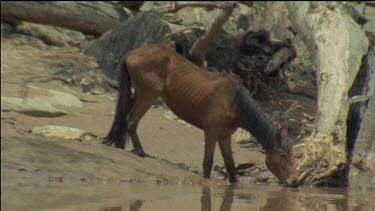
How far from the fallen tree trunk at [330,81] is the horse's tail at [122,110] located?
7.93ft

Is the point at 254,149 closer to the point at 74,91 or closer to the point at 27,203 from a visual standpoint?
the point at 74,91

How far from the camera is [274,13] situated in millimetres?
18750

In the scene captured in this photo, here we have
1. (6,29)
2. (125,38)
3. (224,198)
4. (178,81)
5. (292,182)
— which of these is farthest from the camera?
(6,29)

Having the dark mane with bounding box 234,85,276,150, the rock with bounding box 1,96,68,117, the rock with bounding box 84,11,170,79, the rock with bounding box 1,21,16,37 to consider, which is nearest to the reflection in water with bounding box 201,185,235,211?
the dark mane with bounding box 234,85,276,150

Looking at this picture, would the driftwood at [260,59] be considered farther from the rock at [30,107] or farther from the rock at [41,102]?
the rock at [30,107]

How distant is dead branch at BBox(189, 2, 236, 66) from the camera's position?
13.0 meters

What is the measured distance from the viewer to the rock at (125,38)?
14.1 metres

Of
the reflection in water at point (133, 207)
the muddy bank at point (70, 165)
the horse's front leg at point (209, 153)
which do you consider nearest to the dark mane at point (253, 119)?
the horse's front leg at point (209, 153)

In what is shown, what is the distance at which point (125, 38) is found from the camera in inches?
567

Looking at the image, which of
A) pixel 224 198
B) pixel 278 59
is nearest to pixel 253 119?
pixel 224 198

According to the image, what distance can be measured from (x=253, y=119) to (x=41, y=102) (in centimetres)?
340

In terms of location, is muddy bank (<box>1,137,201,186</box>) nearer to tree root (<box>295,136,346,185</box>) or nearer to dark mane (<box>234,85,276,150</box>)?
dark mane (<box>234,85,276,150</box>)

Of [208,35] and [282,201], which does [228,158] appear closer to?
[282,201]

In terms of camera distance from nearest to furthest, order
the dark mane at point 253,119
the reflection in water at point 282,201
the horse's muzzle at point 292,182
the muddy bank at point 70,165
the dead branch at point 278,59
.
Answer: the reflection in water at point 282,201 < the muddy bank at point 70,165 < the horse's muzzle at point 292,182 < the dark mane at point 253,119 < the dead branch at point 278,59
